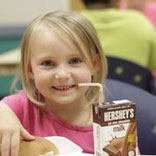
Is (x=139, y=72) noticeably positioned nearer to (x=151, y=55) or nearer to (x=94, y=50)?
(x=151, y=55)

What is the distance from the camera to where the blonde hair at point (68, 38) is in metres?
1.29

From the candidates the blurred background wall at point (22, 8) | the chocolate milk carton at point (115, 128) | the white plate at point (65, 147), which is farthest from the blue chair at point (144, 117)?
the blurred background wall at point (22, 8)

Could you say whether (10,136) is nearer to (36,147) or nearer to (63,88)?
(36,147)

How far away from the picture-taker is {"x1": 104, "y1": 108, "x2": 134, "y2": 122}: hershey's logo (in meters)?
0.88

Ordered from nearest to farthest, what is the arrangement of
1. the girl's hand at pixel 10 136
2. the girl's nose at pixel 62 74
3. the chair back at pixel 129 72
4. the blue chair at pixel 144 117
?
the girl's hand at pixel 10 136, the girl's nose at pixel 62 74, the blue chair at pixel 144 117, the chair back at pixel 129 72

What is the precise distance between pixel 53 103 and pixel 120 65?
907mm

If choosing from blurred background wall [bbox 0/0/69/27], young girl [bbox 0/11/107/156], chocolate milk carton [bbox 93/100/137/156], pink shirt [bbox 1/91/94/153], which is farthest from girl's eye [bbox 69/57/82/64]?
blurred background wall [bbox 0/0/69/27]

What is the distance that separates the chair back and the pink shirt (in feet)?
2.90

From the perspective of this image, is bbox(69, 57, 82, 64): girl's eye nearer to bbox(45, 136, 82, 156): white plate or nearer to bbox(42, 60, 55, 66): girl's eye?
bbox(42, 60, 55, 66): girl's eye

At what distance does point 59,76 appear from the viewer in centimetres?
122

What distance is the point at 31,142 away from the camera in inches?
42.1

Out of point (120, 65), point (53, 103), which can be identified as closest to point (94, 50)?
point (53, 103)

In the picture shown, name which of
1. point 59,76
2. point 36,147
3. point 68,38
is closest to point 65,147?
point 36,147

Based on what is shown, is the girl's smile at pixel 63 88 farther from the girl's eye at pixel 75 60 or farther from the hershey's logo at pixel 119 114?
the hershey's logo at pixel 119 114
